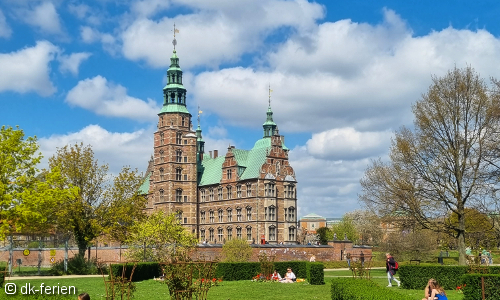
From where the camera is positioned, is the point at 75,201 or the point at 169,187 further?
the point at 169,187

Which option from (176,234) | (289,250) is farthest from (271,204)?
(176,234)

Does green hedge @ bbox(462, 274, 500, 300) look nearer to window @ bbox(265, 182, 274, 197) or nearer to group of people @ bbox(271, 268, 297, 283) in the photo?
group of people @ bbox(271, 268, 297, 283)

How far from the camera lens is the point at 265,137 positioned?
72.6 meters

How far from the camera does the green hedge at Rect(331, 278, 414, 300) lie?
13.6m

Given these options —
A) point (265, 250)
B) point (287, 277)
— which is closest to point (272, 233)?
point (265, 250)

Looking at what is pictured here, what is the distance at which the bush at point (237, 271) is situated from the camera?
101ft

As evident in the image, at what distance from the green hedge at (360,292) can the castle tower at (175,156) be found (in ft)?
175

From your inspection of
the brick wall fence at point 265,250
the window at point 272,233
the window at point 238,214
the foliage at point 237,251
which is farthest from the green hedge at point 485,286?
the window at point 238,214

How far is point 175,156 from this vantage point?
69938mm

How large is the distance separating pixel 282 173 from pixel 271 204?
13.8 ft

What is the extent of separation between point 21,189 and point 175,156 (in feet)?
124

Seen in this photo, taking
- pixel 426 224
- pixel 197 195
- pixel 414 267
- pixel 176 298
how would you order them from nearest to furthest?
pixel 176 298
pixel 414 267
pixel 426 224
pixel 197 195

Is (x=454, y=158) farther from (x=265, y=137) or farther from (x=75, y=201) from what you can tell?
(x=265, y=137)

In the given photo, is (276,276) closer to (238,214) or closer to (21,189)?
(21,189)
